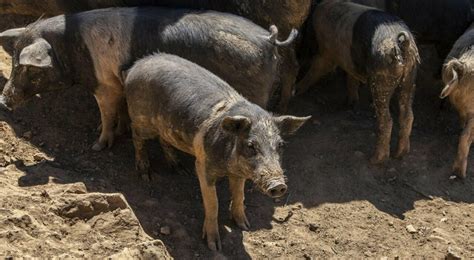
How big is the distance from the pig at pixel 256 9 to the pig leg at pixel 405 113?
122 centimetres

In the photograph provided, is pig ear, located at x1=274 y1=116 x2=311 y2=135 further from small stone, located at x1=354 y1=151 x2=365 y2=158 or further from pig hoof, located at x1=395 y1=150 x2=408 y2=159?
pig hoof, located at x1=395 y1=150 x2=408 y2=159

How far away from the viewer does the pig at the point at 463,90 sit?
644 centimetres

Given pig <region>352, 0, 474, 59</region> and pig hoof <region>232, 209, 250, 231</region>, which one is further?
pig <region>352, 0, 474, 59</region>

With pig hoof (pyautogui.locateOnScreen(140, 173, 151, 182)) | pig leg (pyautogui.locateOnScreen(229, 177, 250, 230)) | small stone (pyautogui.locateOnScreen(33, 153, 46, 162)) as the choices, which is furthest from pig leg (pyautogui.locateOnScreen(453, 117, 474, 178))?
small stone (pyautogui.locateOnScreen(33, 153, 46, 162))

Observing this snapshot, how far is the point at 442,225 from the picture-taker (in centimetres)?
593

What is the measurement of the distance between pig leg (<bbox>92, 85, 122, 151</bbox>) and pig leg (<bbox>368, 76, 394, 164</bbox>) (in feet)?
8.02

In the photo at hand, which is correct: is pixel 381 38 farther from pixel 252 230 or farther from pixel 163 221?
pixel 163 221

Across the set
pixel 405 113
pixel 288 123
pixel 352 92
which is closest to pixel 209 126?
pixel 288 123

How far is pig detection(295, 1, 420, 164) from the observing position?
617 centimetres

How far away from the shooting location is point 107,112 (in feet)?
19.9

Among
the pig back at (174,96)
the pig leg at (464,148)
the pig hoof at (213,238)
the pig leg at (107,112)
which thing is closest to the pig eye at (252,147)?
the pig back at (174,96)

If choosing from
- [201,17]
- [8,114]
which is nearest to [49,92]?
[8,114]

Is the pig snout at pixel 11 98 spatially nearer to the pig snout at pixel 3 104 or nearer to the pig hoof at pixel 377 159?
the pig snout at pixel 3 104

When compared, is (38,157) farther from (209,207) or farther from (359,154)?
(359,154)
